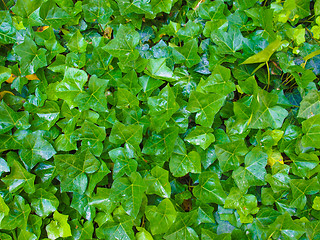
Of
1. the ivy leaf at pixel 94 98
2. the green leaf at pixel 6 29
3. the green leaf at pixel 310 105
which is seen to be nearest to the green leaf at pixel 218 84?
the green leaf at pixel 310 105

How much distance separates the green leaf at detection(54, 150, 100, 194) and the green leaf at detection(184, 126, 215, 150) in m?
0.46

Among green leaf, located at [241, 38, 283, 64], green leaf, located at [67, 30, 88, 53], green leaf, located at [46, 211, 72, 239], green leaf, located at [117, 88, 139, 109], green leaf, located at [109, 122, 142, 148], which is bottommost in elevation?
green leaf, located at [46, 211, 72, 239]

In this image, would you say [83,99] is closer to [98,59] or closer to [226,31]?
[98,59]

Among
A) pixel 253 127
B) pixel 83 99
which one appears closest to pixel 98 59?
pixel 83 99

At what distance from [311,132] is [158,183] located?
0.78m

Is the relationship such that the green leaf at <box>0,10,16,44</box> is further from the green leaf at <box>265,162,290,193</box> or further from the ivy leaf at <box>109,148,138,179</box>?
the green leaf at <box>265,162,290,193</box>

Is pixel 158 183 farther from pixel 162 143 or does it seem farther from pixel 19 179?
pixel 19 179

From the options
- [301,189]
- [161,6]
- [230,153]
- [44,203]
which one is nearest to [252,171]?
[230,153]

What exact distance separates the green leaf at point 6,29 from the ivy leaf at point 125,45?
0.58 metres

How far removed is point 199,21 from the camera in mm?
1278

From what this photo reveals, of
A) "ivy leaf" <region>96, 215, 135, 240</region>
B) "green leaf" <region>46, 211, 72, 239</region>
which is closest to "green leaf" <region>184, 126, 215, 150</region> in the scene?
"ivy leaf" <region>96, 215, 135, 240</region>

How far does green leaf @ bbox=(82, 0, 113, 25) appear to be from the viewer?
125 cm

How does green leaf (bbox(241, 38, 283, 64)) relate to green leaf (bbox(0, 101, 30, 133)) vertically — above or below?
above

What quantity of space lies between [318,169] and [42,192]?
138 cm
